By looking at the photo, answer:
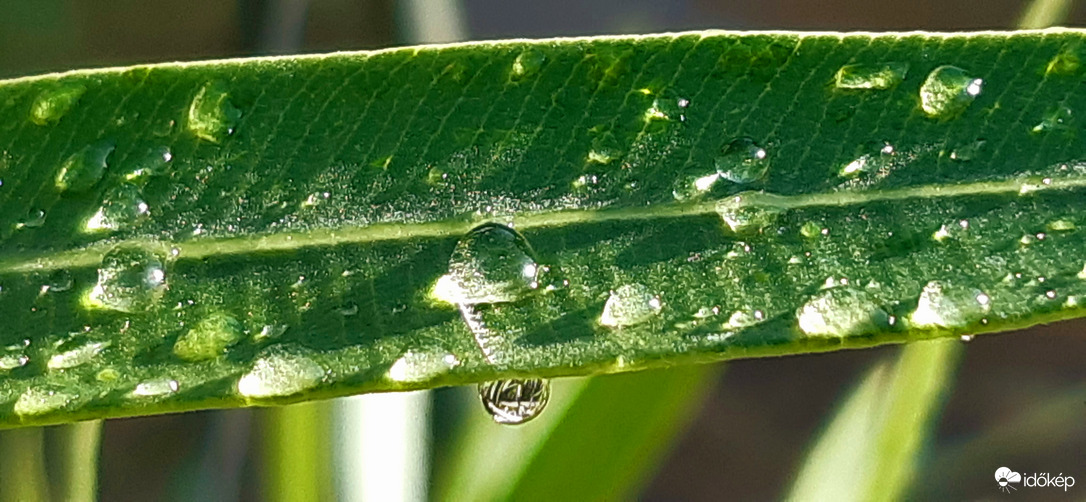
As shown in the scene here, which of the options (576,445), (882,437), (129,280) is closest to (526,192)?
(129,280)

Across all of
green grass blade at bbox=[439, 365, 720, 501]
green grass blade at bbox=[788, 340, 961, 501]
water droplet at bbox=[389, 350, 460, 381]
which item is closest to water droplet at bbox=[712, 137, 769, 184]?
water droplet at bbox=[389, 350, 460, 381]

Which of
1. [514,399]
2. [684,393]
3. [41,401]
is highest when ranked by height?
[684,393]

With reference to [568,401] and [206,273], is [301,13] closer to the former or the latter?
[568,401]

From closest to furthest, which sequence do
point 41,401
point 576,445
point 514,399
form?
1. point 41,401
2. point 514,399
3. point 576,445

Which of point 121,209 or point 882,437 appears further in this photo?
point 882,437

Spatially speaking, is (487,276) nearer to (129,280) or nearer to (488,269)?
(488,269)

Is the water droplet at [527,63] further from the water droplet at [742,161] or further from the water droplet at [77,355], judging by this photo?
the water droplet at [77,355]
